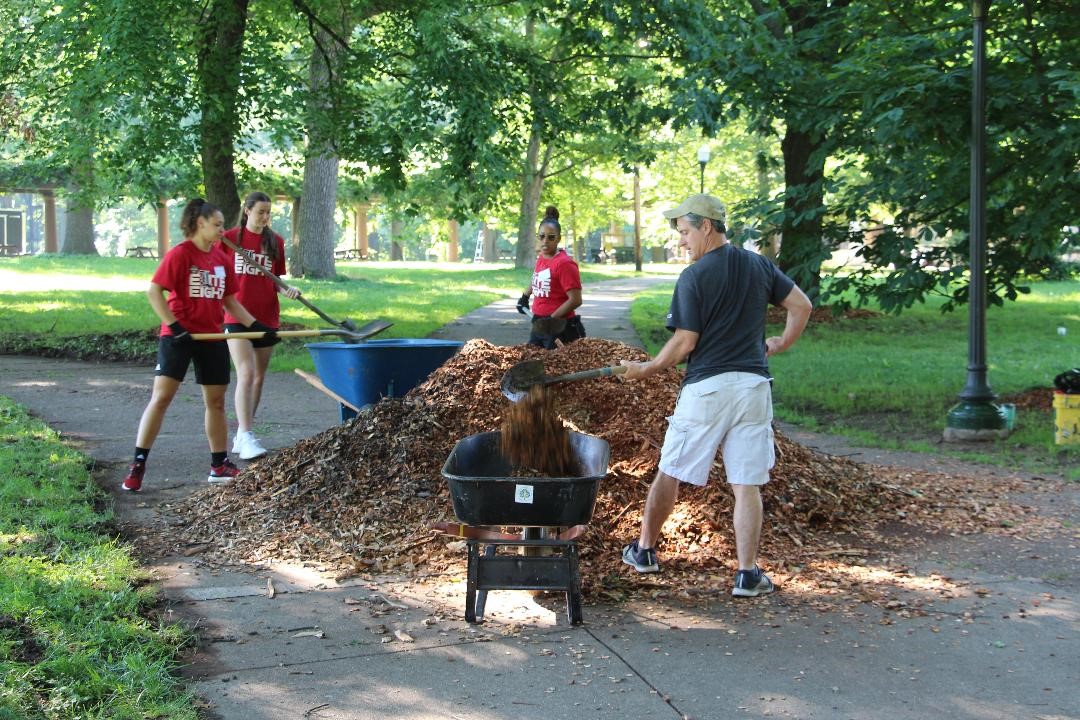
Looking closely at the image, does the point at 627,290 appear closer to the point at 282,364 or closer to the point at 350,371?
the point at 282,364

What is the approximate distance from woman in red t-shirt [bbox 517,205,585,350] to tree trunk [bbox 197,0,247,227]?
18.2 ft

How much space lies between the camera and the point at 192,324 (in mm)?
7516

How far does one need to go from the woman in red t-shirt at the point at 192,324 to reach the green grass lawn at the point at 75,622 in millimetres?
649

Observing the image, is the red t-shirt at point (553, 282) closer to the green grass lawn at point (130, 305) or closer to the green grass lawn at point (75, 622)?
the green grass lawn at point (75, 622)

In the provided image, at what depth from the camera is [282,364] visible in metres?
14.2

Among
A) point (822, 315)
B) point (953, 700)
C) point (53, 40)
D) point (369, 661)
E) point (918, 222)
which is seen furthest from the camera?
point (822, 315)

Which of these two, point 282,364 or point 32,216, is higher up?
point 32,216

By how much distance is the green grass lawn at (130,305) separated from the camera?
15.1 meters

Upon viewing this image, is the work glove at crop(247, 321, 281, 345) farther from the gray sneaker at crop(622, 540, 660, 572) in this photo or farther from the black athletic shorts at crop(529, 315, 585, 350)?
the gray sneaker at crop(622, 540, 660, 572)

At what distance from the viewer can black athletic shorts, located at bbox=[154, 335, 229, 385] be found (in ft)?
24.3

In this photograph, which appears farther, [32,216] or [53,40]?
[32,216]

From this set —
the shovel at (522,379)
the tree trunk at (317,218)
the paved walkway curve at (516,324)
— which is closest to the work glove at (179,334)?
the shovel at (522,379)

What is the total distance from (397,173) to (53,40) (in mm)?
4305

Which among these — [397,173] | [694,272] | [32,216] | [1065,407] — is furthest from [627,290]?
[32,216]
